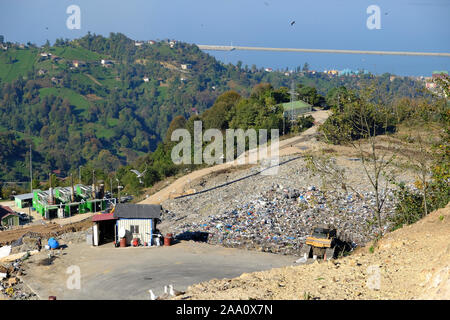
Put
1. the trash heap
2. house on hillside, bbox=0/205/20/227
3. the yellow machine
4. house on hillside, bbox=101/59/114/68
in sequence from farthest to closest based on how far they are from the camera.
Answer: house on hillside, bbox=101/59/114/68 < house on hillside, bbox=0/205/20/227 < the trash heap < the yellow machine

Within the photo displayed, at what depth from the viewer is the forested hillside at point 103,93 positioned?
333 feet

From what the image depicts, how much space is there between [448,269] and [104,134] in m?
115

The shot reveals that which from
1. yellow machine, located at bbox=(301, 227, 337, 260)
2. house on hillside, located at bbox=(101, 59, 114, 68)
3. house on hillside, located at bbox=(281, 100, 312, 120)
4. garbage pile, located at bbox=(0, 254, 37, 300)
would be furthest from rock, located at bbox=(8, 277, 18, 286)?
house on hillside, located at bbox=(101, 59, 114, 68)

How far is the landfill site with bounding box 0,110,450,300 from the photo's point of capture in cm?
920

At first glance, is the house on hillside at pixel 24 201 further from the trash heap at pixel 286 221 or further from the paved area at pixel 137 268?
the paved area at pixel 137 268

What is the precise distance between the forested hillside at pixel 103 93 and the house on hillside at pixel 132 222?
73.5 metres

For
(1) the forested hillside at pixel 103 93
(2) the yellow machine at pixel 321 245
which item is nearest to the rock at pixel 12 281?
(2) the yellow machine at pixel 321 245

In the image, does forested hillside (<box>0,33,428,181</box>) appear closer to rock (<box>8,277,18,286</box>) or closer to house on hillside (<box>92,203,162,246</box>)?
house on hillside (<box>92,203,162,246</box>)

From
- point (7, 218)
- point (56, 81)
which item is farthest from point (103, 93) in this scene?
point (7, 218)

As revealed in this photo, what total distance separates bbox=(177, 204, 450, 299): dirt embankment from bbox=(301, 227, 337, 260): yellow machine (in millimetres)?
1108

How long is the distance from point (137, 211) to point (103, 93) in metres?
138

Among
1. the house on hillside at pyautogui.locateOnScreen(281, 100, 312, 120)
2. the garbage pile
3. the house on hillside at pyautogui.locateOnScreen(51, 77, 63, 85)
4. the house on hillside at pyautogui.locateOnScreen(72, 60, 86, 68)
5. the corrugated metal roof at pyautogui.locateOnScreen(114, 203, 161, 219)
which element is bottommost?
the garbage pile

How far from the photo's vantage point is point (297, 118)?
3944 cm
